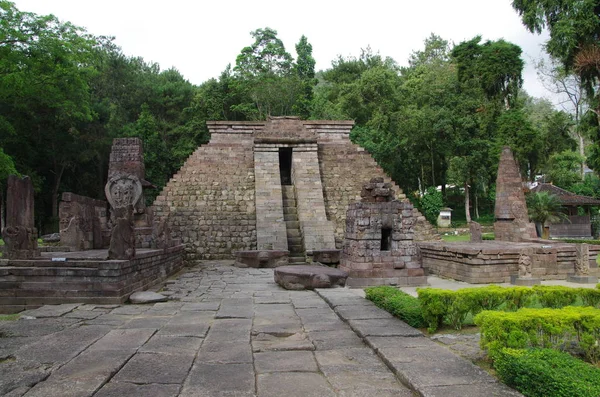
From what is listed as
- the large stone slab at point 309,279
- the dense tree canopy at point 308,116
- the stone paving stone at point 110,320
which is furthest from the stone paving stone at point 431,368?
the dense tree canopy at point 308,116

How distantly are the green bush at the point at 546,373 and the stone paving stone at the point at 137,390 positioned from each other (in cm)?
245

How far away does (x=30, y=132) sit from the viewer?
26.5 meters

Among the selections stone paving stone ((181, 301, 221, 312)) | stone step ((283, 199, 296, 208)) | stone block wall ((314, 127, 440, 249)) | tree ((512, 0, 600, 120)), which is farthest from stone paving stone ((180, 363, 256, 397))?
tree ((512, 0, 600, 120))

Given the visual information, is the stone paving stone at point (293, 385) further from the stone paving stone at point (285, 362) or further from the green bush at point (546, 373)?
the green bush at point (546, 373)

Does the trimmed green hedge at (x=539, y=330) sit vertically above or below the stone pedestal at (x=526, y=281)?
above

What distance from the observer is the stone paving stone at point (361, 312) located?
19.1ft

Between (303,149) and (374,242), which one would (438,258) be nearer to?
(374,242)

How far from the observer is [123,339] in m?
4.90

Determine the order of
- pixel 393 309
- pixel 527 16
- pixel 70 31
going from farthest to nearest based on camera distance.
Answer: pixel 527 16, pixel 70 31, pixel 393 309

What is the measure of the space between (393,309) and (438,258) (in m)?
5.94

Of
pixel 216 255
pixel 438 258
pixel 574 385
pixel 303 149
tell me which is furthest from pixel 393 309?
pixel 303 149

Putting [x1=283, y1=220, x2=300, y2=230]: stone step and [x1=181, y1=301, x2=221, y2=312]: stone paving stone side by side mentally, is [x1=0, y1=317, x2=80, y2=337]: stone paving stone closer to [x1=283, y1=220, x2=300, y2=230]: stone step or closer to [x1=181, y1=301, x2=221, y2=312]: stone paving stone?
[x1=181, y1=301, x2=221, y2=312]: stone paving stone

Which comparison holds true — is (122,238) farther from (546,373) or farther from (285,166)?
(285,166)

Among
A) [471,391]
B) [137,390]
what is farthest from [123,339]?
[471,391]
